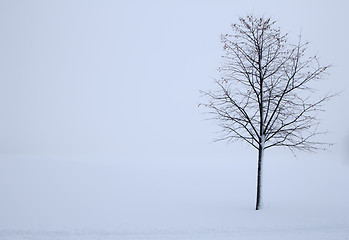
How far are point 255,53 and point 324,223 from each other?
885 centimetres

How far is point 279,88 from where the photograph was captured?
13.7m

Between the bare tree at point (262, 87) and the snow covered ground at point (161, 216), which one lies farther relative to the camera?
the bare tree at point (262, 87)

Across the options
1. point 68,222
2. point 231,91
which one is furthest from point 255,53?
point 68,222

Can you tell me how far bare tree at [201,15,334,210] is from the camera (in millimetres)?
13367

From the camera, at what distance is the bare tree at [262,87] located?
13.4m

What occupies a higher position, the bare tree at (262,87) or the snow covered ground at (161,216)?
the bare tree at (262,87)

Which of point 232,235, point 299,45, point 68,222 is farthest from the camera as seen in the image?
point 299,45

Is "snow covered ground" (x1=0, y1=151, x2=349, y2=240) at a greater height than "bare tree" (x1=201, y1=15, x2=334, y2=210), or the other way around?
"bare tree" (x1=201, y1=15, x2=334, y2=210)

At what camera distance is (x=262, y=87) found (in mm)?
13875

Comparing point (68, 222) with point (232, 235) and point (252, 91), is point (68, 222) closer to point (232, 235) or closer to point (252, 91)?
point (232, 235)

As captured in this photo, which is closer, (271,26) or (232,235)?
(232,235)

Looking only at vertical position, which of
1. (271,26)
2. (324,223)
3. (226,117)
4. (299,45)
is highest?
(271,26)

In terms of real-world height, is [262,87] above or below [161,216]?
above

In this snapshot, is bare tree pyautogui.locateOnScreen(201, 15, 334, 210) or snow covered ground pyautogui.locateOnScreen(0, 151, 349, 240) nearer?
snow covered ground pyautogui.locateOnScreen(0, 151, 349, 240)
